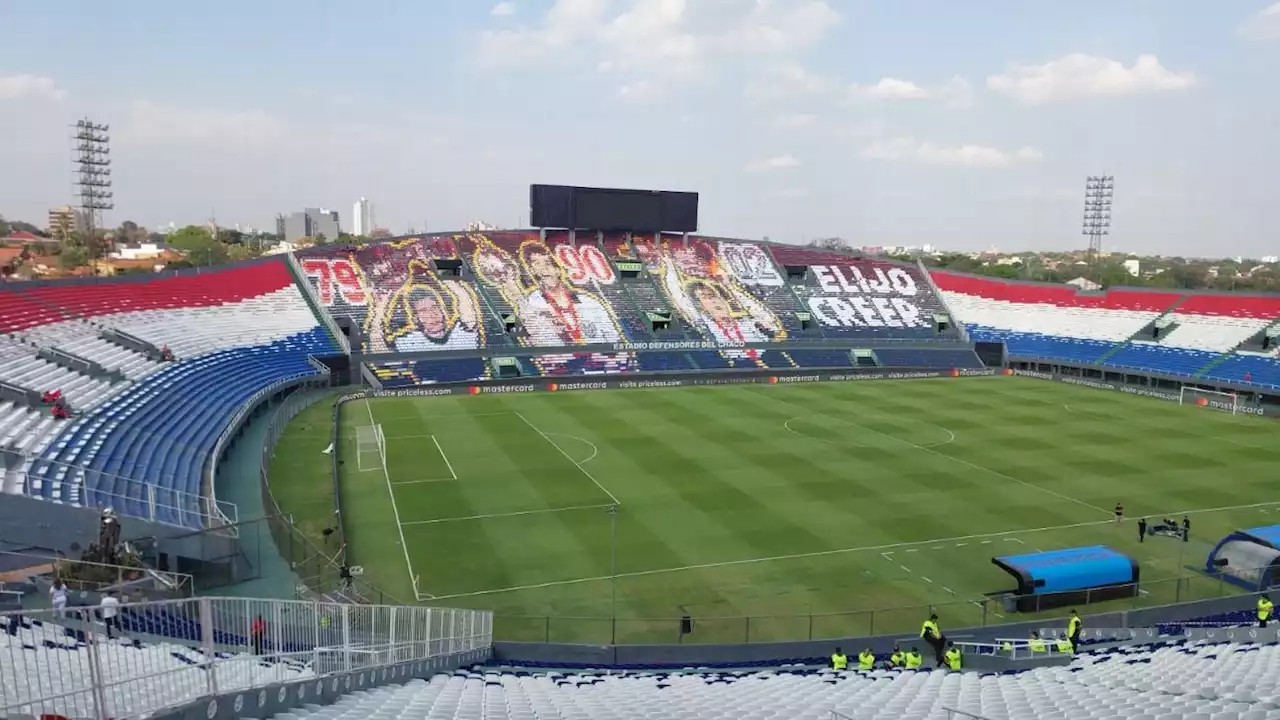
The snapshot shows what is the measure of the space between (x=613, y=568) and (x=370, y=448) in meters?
17.5

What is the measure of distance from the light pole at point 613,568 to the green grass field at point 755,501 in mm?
146

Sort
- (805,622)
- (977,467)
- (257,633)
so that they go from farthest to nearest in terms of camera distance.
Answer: (977,467) → (805,622) → (257,633)

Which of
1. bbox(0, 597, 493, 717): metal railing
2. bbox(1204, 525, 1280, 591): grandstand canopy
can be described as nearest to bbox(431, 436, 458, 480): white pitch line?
bbox(0, 597, 493, 717): metal railing

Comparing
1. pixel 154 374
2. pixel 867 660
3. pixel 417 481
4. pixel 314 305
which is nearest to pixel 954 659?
pixel 867 660

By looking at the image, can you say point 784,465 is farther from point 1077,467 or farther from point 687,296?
point 687,296

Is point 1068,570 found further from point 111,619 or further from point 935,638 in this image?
point 111,619

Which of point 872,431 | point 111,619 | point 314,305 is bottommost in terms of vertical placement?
point 872,431

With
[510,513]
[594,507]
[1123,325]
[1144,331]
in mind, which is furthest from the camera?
[1123,325]

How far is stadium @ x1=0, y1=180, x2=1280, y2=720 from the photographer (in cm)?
1215

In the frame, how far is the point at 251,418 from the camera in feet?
130

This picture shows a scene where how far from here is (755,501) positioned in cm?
2977

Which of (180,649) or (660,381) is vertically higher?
(180,649)

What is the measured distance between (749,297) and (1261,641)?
54.2 m

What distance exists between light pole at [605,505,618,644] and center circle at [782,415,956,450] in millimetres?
14849
